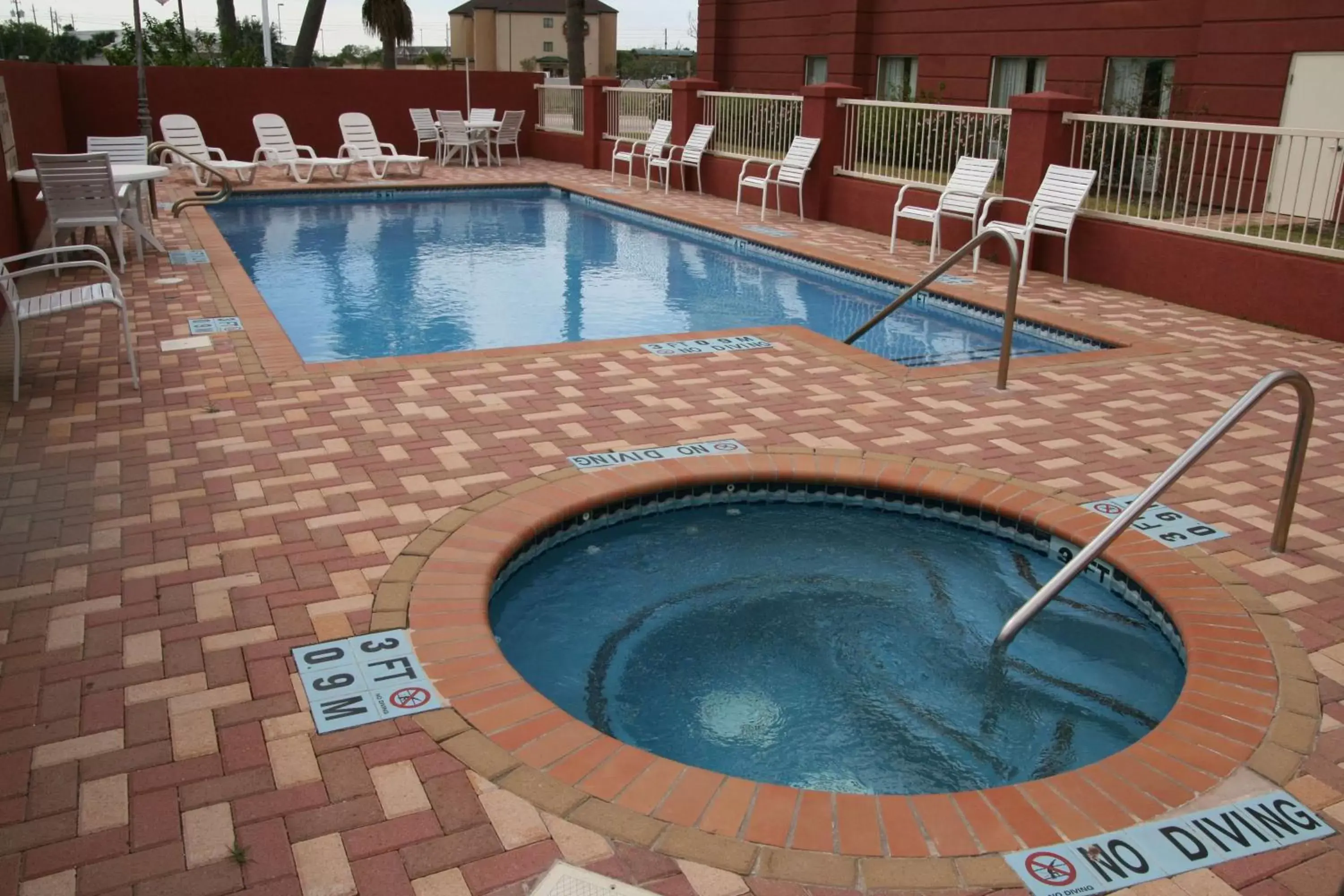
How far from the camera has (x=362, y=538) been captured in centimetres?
408

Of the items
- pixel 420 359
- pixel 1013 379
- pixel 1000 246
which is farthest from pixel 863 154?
pixel 420 359

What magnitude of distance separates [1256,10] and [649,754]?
1302 centimetres

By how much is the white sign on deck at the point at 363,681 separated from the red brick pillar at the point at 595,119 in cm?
1639

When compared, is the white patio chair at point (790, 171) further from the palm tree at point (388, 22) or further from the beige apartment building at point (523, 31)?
the beige apartment building at point (523, 31)

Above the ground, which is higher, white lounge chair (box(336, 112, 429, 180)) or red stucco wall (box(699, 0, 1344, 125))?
red stucco wall (box(699, 0, 1344, 125))

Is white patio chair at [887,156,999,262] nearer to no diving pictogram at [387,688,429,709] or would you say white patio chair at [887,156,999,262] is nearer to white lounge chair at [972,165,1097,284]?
white lounge chair at [972,165,1097,284]

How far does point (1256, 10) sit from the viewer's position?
1246cm

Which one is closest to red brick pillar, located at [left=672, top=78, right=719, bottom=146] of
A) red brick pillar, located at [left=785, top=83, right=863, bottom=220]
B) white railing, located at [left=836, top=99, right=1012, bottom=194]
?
red brick pillar, located at [left=785, top=83, right=863, bottom=220]

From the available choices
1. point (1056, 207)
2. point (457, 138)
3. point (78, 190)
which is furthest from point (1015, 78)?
point (78, 190)

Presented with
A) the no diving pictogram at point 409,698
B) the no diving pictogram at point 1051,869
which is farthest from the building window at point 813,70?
Result: the no diving pictogram at point 1051,869

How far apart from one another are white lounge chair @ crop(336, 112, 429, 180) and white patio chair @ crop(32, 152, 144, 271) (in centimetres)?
850

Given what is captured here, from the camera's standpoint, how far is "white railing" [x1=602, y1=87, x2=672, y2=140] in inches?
668

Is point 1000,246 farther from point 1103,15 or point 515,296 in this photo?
point 1103,15

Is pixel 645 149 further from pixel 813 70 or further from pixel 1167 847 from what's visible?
pixel 1167 847
